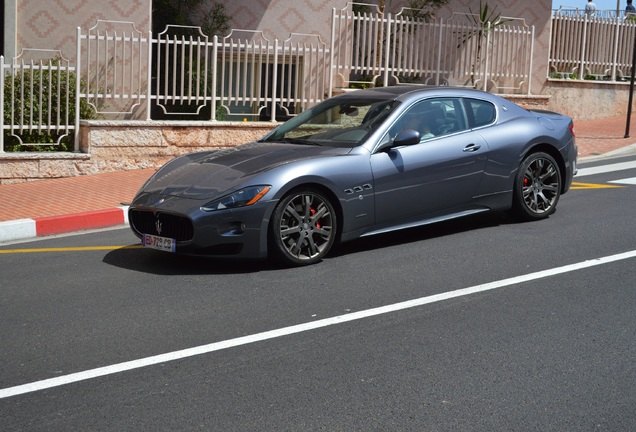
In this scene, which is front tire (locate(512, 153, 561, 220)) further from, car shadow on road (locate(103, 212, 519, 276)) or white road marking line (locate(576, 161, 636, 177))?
white road marking line (locate(576, 161, 636, 177))

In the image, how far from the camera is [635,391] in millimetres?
5117

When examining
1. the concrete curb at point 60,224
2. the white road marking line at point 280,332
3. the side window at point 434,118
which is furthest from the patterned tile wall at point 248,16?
the white road marking line at point 280,332

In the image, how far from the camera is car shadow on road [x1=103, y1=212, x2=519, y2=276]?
8.02 meters

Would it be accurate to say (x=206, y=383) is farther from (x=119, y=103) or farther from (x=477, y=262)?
(x=119, y=103)

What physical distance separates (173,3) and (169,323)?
40.4ft

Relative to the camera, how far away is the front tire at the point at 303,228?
A: 7.83 m

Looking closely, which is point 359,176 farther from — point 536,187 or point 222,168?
point 536,187

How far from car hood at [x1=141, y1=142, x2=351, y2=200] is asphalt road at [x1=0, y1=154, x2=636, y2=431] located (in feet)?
2.19

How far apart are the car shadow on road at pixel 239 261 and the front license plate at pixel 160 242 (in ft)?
0.63

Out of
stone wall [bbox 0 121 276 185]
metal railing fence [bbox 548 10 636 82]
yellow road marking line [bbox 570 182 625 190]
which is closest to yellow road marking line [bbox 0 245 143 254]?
stone wall [bbox 0 121 276 185]

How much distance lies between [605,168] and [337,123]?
22.4 feet

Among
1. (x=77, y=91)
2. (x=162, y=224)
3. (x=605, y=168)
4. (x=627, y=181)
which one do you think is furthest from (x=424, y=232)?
(x=77, y=91)

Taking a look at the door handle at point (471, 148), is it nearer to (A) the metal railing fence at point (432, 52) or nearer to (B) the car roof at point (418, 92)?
(B) the car roof at point (418, 92)

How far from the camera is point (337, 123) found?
911 centimetres
